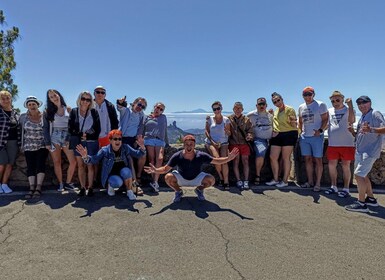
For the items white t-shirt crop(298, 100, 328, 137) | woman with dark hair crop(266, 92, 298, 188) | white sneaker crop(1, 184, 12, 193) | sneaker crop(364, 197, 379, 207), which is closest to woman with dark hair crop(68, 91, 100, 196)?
white sneaker crop(1, 184, 12, 193)

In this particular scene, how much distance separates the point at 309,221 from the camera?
15.7 ft

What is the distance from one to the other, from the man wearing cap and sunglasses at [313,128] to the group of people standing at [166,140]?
0.02m

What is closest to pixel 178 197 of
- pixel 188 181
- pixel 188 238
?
pixel 188 181

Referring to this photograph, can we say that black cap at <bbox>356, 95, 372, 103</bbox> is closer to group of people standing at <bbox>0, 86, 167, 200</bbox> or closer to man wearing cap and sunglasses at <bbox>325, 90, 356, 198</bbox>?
man wearing cap and sunglasses at <bbox>325, 90, 356, 198</bbox>

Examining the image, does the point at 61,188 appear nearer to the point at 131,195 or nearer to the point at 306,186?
the point at 131,195

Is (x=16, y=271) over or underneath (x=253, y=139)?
underneath

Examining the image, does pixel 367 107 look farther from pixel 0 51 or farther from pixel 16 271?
pixel 0 51

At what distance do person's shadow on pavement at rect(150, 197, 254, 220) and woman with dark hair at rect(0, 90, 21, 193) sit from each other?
136 inches

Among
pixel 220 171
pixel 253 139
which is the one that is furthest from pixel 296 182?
pixel 220 171

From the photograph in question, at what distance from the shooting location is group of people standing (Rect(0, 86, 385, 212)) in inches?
224

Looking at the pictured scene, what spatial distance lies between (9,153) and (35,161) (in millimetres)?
606

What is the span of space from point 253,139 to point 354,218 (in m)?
2.87

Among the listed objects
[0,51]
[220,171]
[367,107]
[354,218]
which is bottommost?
[354,218]

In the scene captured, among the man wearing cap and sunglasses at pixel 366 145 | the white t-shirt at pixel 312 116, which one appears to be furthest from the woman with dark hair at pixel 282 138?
the man wearing cap and sunglasses at pixel 366 145
